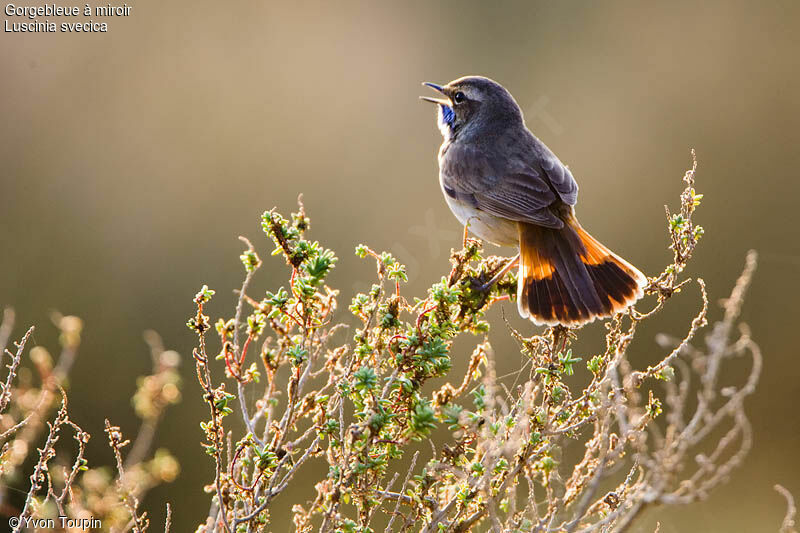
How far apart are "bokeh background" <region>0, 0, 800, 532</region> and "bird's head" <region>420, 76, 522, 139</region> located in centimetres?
263

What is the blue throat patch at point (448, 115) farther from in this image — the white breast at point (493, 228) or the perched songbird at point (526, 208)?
the white breast at point (493, 228)

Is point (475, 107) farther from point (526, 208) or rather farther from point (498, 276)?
point (498, 276)

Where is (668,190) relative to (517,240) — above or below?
above

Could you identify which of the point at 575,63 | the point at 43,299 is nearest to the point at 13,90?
the point at 43,299

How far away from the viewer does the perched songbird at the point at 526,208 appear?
4.24 metres

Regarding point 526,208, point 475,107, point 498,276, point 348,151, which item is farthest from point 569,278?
point 348,151

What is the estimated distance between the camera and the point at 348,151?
10.2 metres

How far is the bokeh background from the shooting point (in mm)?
9070

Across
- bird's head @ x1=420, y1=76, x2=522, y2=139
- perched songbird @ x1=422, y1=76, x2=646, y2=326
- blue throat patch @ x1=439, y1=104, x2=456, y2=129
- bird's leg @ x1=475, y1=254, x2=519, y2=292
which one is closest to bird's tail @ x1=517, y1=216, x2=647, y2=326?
perched songbird @ x1=422, y1=76, x2=646, y2=326

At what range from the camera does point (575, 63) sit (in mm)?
11242

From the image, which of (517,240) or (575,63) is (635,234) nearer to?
(575,63)

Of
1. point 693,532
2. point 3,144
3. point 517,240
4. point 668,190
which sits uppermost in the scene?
point 3,144

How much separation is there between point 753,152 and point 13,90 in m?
9.01

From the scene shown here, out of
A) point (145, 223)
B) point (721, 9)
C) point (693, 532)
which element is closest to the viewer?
point (693, 532)
